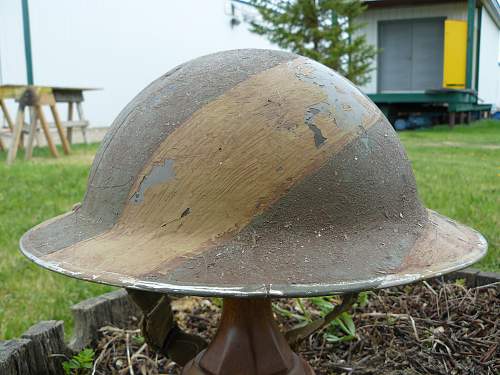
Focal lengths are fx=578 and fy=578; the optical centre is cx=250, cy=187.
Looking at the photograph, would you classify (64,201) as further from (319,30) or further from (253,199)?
(319,30)

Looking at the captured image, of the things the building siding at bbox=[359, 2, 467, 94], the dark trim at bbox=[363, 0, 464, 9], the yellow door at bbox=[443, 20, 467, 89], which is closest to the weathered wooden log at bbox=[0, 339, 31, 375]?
the yellow door at bbox=[443, 20, 467, 89]

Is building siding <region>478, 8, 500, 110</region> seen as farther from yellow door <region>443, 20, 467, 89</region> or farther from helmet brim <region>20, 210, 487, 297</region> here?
helmet brim <region>20, 210, 487, 297</region>

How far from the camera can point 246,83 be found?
146 cm

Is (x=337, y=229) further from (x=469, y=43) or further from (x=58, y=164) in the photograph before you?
(x=469, y=43)

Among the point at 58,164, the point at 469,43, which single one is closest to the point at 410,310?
the point at 58,164

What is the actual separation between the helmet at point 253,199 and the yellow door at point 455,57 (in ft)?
47.1

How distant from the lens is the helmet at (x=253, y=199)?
4.09ft

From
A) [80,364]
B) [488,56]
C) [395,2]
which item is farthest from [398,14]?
[80,364]

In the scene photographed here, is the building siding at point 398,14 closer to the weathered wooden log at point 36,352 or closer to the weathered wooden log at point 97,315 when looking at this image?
the weathered wooden log at point 97,315

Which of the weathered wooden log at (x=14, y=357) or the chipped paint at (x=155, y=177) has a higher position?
the chipped paint at (x=155, y=177)

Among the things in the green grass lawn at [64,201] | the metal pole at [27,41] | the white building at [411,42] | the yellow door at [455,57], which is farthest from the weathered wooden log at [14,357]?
the yellow door at [455,57]

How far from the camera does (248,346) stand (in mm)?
1900

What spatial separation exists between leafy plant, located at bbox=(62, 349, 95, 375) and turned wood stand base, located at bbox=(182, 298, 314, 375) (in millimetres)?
607

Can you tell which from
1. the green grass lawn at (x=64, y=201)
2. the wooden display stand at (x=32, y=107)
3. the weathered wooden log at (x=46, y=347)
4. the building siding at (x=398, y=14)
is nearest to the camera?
the weathered wooden log at (x=46, y=347)
